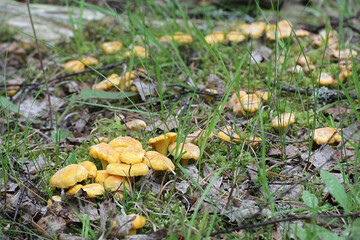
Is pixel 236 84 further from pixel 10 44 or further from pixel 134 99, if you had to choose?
pixel 10 44

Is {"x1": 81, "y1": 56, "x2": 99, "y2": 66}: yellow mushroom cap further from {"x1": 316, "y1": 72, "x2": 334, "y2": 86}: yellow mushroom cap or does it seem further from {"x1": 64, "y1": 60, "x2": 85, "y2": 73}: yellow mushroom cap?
{"x1": 316, "y1": 72, "x2": 334, "y2": 86}: yellow mushroom cap

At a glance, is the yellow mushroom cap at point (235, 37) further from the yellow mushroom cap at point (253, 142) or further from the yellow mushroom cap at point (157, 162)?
the yellow mushroom cap at point (157, 162)

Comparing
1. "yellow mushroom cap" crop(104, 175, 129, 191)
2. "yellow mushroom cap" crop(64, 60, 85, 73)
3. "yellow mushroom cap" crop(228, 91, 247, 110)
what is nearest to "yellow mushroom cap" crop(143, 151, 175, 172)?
"yellow mushroom cap" crop(104, 175, 129, 191)

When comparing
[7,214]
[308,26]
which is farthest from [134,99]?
[308,26]

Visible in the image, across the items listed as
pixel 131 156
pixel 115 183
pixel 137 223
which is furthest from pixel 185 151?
pixel 137 223

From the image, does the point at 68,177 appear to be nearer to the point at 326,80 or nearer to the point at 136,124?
the point at 136,124

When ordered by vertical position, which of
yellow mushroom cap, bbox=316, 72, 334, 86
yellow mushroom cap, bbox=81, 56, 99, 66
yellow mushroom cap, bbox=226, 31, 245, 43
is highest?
yellow mushroom cap, bbox=226, 31, 245, 43
